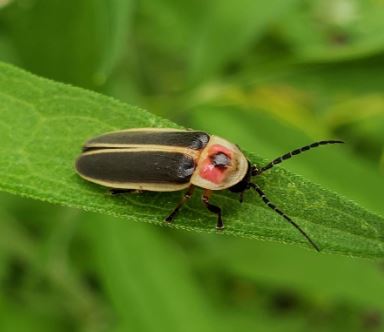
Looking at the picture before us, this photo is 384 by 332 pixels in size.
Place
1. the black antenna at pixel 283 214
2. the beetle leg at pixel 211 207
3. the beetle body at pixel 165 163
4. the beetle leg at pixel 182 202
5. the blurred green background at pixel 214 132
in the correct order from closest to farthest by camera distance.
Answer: the black antenna at pixel 283 214 → the beetle leg at pixel 211 207 → the beetle leg at pixel 182 202 → the beetle body at pixel 165 163 → the blurred green background at pixel 214 132

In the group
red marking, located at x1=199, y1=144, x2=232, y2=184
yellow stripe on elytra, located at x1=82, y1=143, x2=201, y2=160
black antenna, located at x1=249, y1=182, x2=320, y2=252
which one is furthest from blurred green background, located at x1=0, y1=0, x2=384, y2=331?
black antenna, located at x1=249, y1=182, x2=320, y2=252

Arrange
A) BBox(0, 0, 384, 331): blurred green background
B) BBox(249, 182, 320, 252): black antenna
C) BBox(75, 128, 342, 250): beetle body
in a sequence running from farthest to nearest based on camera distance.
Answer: BBox(0, 0, 384, 331): blurred green background → BBox(75, 128, 342, 250): beetle body → BBox(249, 182, 320, 252): black antenna

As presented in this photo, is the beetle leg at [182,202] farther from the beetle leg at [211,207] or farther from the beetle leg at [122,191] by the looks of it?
the beetle leg at [122,191]

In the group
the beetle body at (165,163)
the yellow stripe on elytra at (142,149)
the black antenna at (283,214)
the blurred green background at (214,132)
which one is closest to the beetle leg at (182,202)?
the beetle body at (165,163)

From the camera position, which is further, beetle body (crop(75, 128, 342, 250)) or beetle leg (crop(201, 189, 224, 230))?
beetle body (crop(75, 128, 342, 250))

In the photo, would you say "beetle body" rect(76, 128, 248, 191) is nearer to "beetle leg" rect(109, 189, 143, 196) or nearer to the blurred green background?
"beetle leg" rect(109, 189, 143, 196)

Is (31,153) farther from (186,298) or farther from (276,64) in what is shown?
(276,64)

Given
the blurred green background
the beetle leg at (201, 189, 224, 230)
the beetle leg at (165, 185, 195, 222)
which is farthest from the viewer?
the blurred green background
